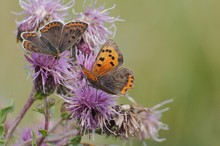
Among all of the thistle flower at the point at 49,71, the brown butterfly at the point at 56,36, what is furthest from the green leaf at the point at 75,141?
the brown butterfly at the point at 56,36

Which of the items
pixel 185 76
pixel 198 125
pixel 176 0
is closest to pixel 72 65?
pixel 198 125

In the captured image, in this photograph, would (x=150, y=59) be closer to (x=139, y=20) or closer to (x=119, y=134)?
(x=139, y=20)

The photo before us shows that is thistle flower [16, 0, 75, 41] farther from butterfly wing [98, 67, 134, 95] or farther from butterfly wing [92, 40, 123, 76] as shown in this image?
butterfly wing [98, 67, 134, 95]

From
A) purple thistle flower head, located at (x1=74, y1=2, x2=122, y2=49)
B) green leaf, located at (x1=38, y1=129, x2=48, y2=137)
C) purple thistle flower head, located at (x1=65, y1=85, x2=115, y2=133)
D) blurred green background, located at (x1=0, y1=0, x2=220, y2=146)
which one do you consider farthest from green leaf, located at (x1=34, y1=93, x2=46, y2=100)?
blurred green background, located at (x1=0, y1=0, x2=220, y2=146)

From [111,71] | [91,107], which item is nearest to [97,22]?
[111,71]

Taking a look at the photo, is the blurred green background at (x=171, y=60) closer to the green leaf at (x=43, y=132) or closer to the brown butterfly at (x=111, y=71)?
the green leaf at (x=43, y=132)

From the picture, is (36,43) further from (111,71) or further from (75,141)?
(75,141)
